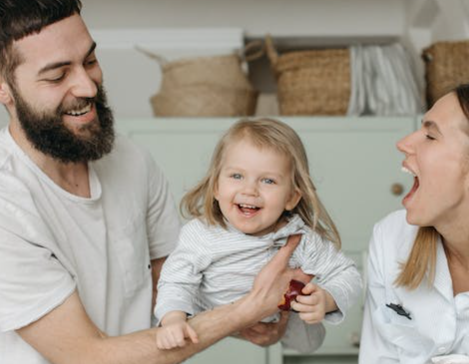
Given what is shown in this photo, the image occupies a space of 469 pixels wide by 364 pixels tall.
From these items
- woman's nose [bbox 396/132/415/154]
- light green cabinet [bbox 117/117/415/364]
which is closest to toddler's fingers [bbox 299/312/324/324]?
woman's nose [bbox 396/132/415/154]

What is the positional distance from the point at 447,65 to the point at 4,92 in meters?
1.77

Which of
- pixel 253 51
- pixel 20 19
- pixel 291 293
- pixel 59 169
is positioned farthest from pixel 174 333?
pixel 253 51

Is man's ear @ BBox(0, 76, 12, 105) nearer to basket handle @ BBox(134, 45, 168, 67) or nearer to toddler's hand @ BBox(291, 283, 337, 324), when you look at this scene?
toddler's hand @ BBox(291, 283, 337, 324)

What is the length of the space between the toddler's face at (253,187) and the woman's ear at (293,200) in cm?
3

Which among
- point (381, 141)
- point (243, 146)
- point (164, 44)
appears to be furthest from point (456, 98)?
point (164, 44)

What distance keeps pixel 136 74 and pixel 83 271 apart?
70.8 inches

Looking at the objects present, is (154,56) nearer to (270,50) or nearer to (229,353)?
(270,50)

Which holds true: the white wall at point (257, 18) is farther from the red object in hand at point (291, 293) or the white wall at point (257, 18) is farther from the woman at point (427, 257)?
the red object in hand at point (291, 293)

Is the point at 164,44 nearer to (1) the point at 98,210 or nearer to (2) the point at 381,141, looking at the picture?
(2) the point at 381,141

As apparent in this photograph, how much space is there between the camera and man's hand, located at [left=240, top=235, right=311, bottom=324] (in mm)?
1581

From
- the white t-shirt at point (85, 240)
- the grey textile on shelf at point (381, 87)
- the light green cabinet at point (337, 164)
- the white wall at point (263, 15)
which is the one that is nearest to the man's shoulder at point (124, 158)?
the white t-shirt at point (85, 240)

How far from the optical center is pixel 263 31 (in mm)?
3320

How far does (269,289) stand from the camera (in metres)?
1.58

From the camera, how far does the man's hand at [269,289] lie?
1581 mm
